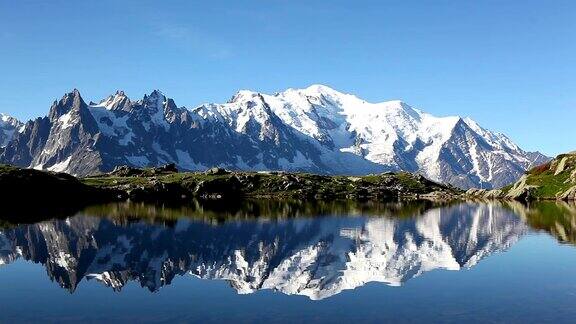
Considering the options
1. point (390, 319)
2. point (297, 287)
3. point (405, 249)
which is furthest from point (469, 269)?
point (390, 319)

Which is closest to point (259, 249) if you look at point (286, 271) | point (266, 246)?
point (266, 246)

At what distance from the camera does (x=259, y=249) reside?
94875 millimetres

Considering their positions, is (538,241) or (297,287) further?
(538,241)

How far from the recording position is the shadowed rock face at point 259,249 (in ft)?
232

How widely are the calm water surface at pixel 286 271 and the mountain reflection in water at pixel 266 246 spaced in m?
0.32

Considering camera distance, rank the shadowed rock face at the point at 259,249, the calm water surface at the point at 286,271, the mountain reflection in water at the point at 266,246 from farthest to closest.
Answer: the mountain reflection in water at the point at 266,246 → the shadowed rock face at the point at 259,249 → the calm water surface at the point at 286,271

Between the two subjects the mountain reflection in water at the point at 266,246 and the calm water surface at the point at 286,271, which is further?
the mountain reflection in water at the point at 266,246

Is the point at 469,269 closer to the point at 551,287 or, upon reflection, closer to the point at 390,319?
the point at 551,287

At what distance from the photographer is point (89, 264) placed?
8006cm

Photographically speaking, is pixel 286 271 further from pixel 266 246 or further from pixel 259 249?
→ pixel 266 246

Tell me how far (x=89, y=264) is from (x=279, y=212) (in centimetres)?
9801

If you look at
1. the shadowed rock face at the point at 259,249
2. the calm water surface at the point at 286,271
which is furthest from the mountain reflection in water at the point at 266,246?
the calm water surface at the point at 286,271

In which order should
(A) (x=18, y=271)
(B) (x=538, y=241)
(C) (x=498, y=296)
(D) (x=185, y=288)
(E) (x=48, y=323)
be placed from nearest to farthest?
(E) (x=48, y=323)
(C) (x=498, y=296)
(D) (x=185, y=288)
(A) (x=18, y=271)
(B) (x=538, y=241)

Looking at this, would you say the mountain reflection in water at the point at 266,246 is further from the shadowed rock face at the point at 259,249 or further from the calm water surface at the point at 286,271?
the calm water surface at the point at 286,271
